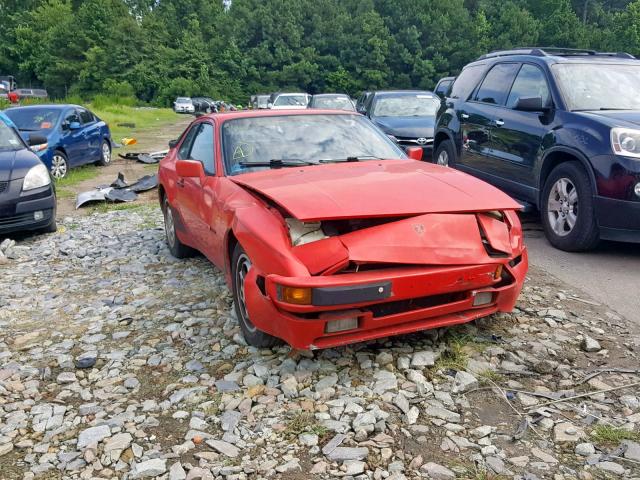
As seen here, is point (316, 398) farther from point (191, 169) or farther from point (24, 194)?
point (24, 194)

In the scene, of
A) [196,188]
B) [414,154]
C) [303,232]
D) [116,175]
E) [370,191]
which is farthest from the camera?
[116,175]

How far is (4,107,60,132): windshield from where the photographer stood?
13.2m

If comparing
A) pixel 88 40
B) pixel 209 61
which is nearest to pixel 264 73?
pixel 209 61

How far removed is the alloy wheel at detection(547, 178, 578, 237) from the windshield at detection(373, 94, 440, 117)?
20.4 feet

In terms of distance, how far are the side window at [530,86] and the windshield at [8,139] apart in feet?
21.4

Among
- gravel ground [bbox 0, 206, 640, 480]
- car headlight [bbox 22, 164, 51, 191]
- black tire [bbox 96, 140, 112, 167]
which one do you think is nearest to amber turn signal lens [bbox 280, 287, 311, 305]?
gravel ground [bbox 0, 206, 640, 480]

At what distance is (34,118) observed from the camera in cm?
1348

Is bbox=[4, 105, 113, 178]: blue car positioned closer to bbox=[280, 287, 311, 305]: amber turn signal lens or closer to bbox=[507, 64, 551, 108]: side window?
bbox=[507, 64, 551, 108]: side window

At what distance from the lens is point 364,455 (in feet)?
9.39

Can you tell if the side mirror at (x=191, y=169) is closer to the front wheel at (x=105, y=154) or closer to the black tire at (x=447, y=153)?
the black tire at (x=447, y=153)

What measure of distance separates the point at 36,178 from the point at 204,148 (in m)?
3.56

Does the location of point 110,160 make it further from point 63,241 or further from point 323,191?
point 323,191

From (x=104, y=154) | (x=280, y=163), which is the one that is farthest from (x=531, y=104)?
(x=104, y=154)

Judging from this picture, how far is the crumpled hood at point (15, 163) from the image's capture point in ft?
25.0
